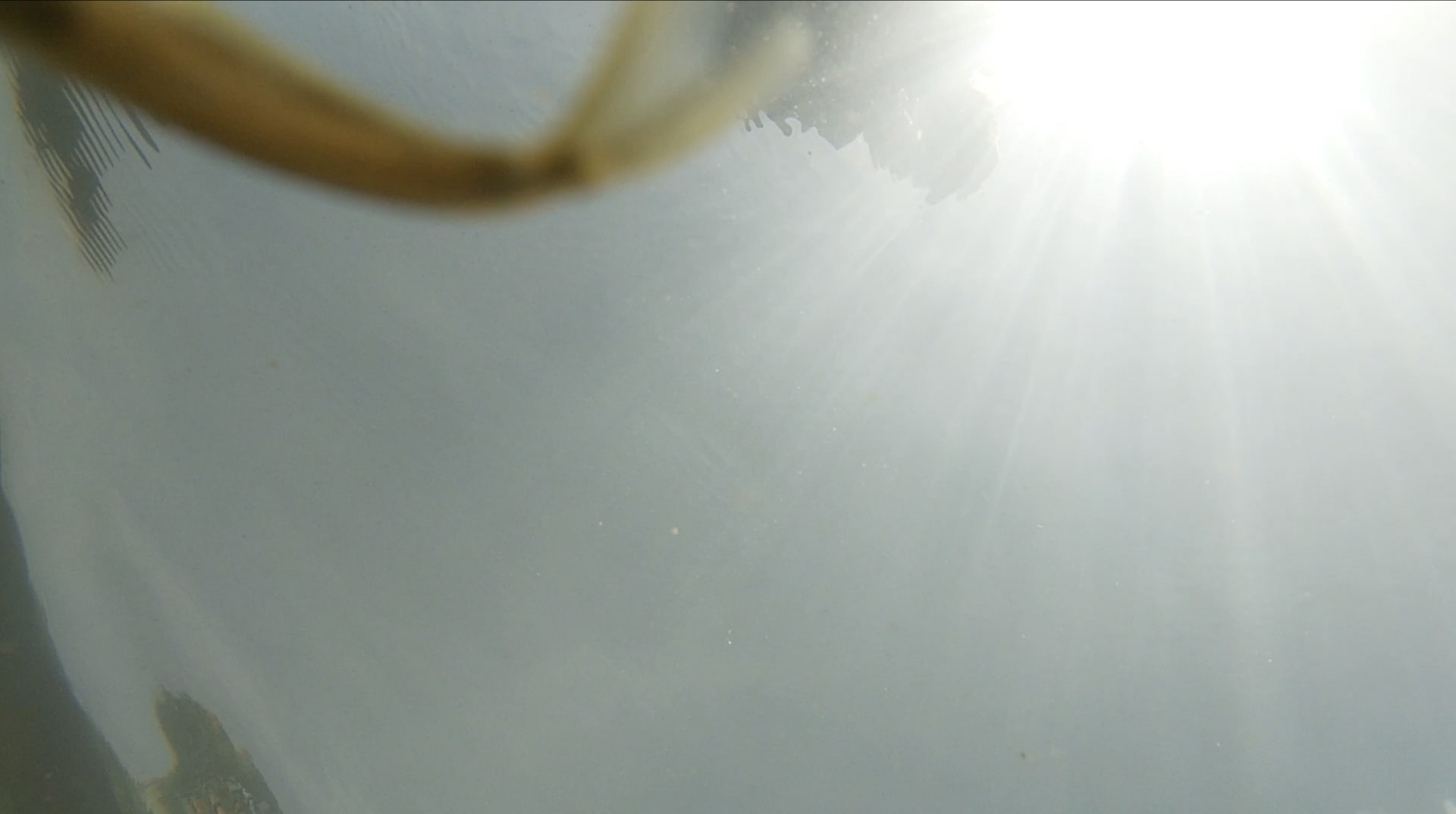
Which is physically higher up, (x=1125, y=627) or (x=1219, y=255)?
(x=1219, y=255)

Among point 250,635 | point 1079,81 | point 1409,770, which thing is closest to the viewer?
point 1079,81

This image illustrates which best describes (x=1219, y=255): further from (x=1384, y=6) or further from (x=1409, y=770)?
(x=1409, y=770)

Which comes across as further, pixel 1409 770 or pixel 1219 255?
pixel 1409 770

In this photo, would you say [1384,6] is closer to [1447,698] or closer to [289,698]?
[1447,698]

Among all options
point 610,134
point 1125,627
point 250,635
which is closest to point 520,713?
point 250,635

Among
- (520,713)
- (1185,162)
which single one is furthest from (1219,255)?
(520,713)

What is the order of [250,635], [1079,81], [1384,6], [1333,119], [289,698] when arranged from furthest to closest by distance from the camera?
[289,698] < [250,635] < [1333,119] < [1079,81] < [1384,6]

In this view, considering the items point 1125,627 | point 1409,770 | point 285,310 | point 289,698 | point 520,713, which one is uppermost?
point 1409,770
